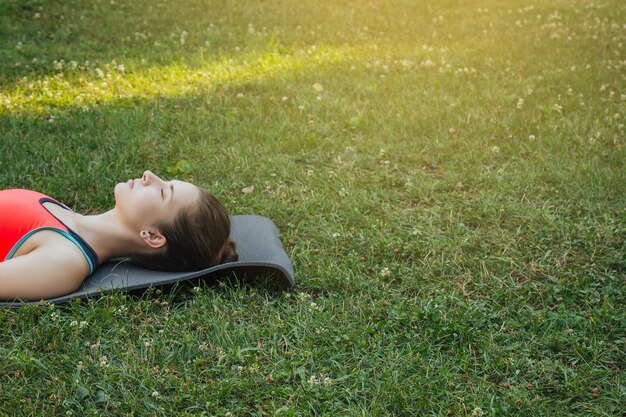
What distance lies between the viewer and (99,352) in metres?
3.54

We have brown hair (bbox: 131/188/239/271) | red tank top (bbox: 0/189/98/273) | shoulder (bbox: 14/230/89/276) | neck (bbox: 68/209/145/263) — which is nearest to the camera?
shoulder (bbox: 14/230/89/276)

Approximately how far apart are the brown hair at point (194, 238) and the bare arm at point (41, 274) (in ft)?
1.61

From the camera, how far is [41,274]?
3855 millimetres

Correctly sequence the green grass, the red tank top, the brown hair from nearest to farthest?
the green grass
the red tank top
the brown hair

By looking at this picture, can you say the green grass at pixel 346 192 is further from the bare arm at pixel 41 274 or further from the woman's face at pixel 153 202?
the woman's face at pixel 153 202

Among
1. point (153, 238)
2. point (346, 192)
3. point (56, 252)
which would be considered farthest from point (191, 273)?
point (346, 192)

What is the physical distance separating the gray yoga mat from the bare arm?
48 mm

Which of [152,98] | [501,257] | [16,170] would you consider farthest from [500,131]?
[16,170]

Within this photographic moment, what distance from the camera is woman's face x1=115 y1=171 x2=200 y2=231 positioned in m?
4.22

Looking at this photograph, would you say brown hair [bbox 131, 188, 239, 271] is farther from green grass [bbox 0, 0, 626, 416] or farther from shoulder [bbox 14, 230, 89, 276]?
shoulder [bbox 14, 230, 89, 276]

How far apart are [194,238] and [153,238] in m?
0.27

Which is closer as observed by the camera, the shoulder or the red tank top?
the shoulder

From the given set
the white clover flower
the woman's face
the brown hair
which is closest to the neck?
the woman's face

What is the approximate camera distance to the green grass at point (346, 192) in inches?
134
